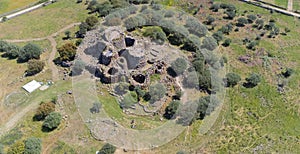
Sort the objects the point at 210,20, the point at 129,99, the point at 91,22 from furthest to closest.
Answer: the point at 210,20, the point at 91,22, the point at 129,99

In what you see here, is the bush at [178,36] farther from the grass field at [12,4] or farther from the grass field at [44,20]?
the grass field at [12,4]

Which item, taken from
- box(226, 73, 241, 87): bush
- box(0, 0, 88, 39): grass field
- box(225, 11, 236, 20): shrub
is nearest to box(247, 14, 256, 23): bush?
box(225, 11, 236, 20): shrub

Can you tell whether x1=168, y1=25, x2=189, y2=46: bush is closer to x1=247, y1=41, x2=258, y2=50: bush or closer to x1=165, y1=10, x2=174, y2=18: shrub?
x1=165, y1=10, x2=174, y2=18: shrub

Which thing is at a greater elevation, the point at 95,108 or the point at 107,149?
the point at 95,108

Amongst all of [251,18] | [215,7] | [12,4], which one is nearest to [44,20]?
[12,4]

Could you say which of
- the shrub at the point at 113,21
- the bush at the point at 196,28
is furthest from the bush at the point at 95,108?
the bush at the point at 196,28

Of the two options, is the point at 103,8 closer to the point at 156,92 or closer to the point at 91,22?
the point at 91,22
